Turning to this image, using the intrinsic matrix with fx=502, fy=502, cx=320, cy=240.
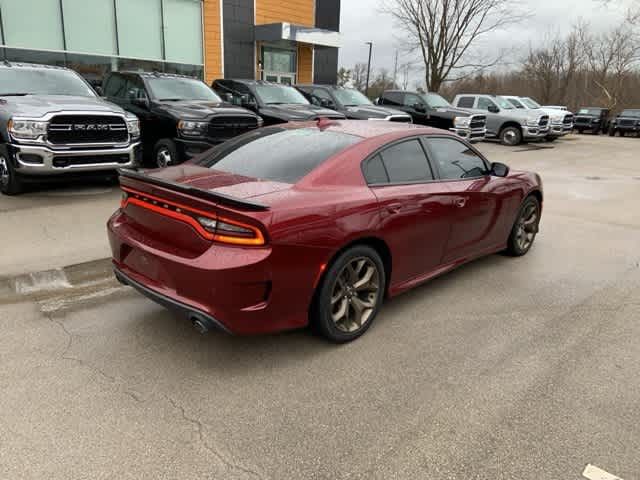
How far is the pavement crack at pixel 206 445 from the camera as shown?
2.39 m

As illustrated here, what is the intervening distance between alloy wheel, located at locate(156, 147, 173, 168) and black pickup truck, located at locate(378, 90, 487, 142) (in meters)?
10.6

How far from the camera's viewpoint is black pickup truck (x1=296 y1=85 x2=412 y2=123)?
1412cm

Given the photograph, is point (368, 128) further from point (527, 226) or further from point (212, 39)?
point (212, 39)

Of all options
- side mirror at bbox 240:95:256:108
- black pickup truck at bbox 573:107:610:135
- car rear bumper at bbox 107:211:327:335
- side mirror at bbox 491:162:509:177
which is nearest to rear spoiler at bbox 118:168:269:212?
car rear bumper at bbox 107:211:327:335

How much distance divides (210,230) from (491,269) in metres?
3.46

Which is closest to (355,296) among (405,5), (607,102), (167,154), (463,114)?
(167,154)

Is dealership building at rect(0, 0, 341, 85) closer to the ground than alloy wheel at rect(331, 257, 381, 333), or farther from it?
farther from it

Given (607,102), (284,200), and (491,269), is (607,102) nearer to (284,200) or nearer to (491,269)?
(491,269)

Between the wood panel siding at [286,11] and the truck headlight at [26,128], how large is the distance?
1645 centimetres

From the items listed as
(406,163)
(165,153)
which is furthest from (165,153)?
(406,163)

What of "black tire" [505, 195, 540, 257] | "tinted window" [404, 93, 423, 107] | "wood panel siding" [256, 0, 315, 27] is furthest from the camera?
"wood panel siding" [256, 0, 315, 27]

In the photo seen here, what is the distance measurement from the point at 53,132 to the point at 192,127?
224 centimetres

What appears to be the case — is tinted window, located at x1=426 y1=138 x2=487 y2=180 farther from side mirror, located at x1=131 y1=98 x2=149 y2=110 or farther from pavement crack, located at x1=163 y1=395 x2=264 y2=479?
side mirror, located at x1=131 y1=98 x2=149 y2=110

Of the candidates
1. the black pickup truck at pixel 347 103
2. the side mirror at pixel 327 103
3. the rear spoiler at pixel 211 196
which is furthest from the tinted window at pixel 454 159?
the side mirror at pixel 327 103
